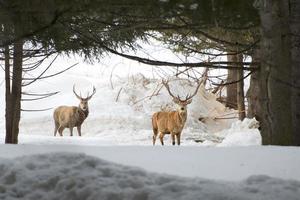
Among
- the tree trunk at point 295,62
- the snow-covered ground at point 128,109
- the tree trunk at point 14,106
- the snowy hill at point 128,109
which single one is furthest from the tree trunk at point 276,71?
the snowy hill at point 128,109

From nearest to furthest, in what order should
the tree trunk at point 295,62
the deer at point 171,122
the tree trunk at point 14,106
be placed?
1. the tree trunk at point 295,62
2. the tree trunk at point 14,106
3. the deer at point 171,122

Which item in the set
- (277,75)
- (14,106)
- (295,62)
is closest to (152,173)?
(277,75)

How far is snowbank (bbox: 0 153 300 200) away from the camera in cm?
319

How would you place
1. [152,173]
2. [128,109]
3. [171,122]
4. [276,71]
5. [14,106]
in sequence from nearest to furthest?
[152,173] → [276,71] → [14,106] → [171,122] → [128,109]

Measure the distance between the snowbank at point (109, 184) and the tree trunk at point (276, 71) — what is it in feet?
6.76

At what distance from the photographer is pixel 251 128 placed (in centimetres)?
1291

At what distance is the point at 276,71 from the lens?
5.39m

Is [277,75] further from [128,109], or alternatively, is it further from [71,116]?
[128,109]

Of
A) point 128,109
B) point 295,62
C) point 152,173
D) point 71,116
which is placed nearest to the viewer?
point 152,173

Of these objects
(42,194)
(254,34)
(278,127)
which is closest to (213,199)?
(42,194)

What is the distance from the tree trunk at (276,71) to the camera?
5.28 metres

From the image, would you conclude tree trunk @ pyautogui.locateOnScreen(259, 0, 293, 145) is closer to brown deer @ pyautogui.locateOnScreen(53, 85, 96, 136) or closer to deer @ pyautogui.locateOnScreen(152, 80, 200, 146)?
deer @ pyautogui.locateOnScreen(152, 80, 200, 146)

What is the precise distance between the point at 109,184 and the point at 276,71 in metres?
2.57

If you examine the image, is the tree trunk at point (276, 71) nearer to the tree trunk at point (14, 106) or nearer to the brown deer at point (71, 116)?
the tree trunk at point (14, 106)
